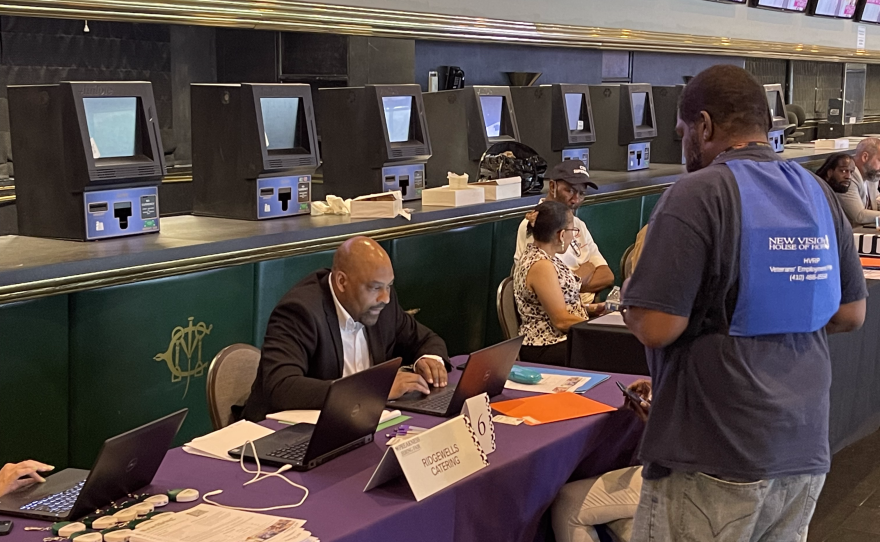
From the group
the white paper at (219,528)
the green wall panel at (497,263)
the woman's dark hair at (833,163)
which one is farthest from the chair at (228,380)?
the woman's dark hair at (833,163)

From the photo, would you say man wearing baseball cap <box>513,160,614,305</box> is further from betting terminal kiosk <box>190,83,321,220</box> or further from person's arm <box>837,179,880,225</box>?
person's arm <box>837,179,880,225</box>

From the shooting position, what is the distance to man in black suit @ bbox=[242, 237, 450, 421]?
2924 mm

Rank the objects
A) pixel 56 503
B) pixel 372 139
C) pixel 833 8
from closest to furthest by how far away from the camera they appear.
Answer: pixel 56 503, pixel 372 139, pixel 833 8

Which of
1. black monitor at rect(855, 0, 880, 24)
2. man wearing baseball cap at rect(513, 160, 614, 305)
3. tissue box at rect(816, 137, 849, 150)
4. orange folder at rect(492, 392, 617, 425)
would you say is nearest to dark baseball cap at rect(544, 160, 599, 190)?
man wearing baseball cap at rect(513, 160, 614, 305)

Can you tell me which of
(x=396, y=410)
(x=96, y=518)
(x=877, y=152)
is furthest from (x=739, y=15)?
(x=96, y=518)

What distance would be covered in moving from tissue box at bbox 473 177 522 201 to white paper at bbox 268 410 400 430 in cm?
280

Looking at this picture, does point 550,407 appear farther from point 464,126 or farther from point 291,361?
point 464,126

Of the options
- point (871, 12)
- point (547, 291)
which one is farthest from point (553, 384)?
point (871, 12)

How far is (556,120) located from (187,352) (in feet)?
11.7

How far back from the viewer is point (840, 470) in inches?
192

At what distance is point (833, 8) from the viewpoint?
40.0 ft

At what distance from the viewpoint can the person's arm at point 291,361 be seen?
2844mm

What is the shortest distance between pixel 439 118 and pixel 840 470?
295cm

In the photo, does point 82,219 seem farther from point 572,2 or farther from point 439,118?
point 572,2
